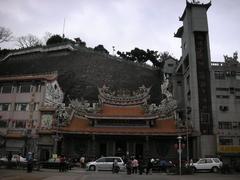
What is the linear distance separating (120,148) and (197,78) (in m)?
16.1

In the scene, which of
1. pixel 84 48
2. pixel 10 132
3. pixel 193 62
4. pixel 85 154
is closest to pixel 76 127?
pixel 85 154

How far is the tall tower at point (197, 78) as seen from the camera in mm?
39969

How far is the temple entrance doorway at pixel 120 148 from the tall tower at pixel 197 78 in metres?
10.3

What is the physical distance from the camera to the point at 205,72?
4331 cm

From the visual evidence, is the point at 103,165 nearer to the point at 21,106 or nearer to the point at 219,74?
the point at 21,106

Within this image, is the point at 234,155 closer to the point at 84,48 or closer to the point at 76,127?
the point at 76,127

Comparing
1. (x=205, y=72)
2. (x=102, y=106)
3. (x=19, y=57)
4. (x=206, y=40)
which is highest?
(x=19, y=57)

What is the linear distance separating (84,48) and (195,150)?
5011 centimetres

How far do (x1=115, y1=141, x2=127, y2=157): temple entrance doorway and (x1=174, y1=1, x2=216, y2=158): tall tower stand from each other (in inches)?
404

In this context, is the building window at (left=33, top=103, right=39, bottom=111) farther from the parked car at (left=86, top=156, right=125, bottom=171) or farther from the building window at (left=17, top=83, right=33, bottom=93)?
the parked car at (left=86, top=156, right=125, bottom=171)

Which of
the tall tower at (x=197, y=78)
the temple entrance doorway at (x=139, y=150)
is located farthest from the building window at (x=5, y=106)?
the tall tower at (x=197, y=78)

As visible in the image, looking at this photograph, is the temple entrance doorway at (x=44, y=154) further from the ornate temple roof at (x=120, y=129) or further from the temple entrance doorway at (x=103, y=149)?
the temple entrance doorway at (x=103, y=149)

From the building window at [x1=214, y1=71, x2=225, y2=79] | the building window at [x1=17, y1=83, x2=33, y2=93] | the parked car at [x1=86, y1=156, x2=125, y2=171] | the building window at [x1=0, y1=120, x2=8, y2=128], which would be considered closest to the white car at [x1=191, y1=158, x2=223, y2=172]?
the parked car at [x1=86, y1=156, x2=125, y2=171]

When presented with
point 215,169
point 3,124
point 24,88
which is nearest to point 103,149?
point 215,169
